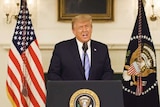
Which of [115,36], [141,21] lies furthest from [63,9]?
[141,21]

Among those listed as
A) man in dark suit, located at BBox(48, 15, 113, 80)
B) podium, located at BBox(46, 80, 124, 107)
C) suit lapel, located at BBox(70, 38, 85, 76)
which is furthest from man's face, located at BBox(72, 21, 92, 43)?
podium, located at BBox(46, 80, 124, 107)

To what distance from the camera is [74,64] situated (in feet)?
9.64

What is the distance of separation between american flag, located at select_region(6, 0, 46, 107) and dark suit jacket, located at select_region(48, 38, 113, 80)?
0.54 meters

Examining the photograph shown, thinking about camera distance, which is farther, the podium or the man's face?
the man's face

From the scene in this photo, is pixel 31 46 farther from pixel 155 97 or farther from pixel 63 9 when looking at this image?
pixel 155 97

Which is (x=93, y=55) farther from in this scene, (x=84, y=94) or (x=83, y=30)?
(x=84, y=94)

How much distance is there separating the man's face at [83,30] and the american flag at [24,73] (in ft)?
2.76

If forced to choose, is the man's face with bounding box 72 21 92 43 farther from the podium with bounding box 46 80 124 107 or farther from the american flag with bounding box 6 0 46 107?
the podium with bounding box 46 80 124 107

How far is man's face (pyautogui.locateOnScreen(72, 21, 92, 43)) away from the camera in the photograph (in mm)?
2818

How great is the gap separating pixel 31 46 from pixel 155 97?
1596 millimetres

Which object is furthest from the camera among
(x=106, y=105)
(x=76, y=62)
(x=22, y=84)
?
(x=22, y=84)

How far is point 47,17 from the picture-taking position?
4430mm

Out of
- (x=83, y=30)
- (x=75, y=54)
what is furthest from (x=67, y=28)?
(x=83, y=30)

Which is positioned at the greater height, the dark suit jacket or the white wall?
the white wall
